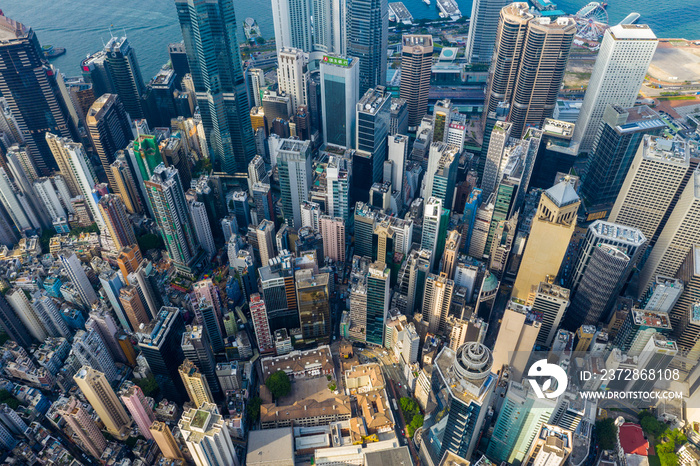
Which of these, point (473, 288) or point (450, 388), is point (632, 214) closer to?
point (473, 288)

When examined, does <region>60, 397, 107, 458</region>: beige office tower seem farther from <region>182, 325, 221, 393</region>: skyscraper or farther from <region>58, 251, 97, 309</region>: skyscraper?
<region>58, 251, 97, 309</region>: skyscraper

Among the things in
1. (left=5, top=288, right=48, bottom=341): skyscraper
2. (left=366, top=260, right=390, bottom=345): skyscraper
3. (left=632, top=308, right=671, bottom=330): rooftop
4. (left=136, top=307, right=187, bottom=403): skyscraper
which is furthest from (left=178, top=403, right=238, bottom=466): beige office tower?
(left=632, top=308, right=671, bottom=330): rooftop

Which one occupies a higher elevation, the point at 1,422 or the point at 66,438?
the point at 1,422

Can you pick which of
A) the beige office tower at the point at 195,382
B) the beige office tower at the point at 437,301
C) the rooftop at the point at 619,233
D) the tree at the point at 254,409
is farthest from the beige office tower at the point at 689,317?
the beige office tower at the point at 195,382

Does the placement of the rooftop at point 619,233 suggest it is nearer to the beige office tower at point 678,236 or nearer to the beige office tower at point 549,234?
the beige office tower at point 549,234

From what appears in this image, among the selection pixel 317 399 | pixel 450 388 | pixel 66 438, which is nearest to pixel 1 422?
pixel 66 438
